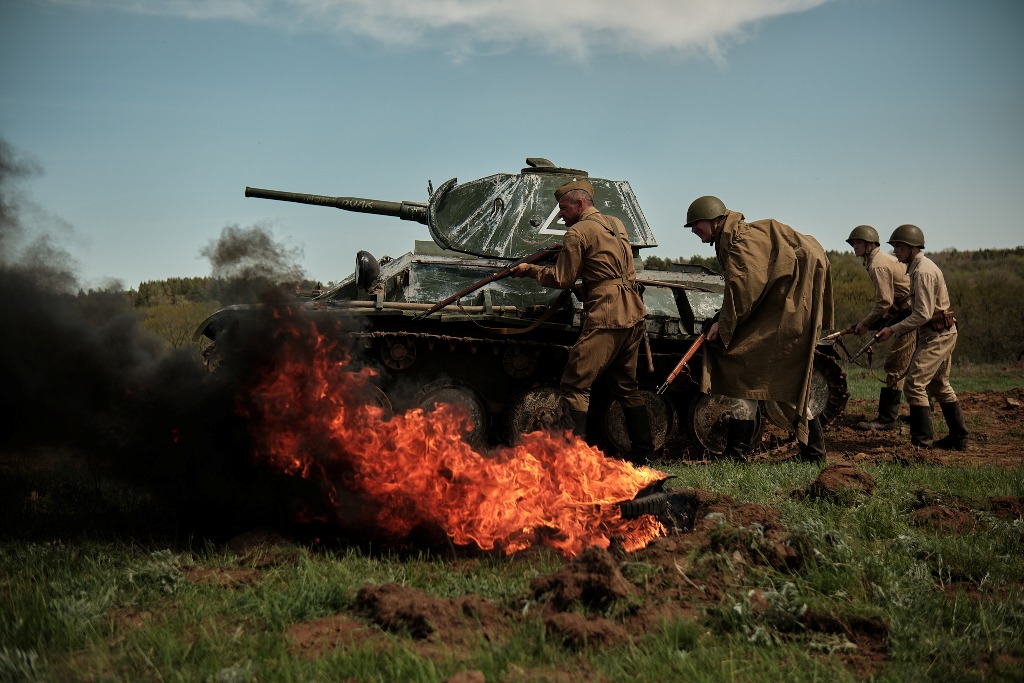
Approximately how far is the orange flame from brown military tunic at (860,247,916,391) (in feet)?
20.1

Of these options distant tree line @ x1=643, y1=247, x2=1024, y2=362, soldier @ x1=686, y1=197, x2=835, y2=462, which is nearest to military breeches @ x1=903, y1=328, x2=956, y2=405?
soldier @ x1=686, y1=197, x2=835, y2=462

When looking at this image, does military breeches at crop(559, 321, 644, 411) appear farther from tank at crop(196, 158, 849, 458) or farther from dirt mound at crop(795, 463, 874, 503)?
dirt mound at crop(795, 463, 874, 503)

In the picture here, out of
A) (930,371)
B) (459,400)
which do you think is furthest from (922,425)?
(459,400)

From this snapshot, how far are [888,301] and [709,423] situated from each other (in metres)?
2.77

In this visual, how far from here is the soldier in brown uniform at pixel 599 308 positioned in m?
7.00

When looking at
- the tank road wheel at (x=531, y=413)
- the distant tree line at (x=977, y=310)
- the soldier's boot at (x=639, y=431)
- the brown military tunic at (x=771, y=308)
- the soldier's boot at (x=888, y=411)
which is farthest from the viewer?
the distant tree line at (x=977, y=310)

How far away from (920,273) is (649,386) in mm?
3047

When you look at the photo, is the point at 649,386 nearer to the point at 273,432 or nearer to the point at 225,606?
the point at 273,432

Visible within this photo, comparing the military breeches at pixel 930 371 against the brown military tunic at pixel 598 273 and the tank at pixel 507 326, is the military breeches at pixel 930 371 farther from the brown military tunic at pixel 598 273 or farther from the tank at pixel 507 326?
the brown military tunic at pixel 598 273

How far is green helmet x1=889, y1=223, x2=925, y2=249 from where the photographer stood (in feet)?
30.7

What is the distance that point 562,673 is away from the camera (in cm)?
330

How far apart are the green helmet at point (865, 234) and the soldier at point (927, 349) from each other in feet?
4.27

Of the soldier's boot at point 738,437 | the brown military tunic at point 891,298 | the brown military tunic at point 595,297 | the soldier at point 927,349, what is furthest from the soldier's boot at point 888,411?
the brown military tunic at point 595,297

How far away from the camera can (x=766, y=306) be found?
23.1 ft
